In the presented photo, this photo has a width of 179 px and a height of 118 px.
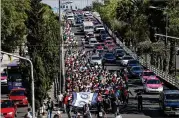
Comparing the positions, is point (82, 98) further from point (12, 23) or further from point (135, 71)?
point (135, 71)

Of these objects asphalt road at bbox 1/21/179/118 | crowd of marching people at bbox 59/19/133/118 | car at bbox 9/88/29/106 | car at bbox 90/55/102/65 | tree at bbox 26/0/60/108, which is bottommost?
asphalt road at bbox 1/21/179/118

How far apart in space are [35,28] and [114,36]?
237 feet

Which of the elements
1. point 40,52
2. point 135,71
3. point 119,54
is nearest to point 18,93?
point 40,52

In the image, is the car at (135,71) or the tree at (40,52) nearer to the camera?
the tree at (40,52)

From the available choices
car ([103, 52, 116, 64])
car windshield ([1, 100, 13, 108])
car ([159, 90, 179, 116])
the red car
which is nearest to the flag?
the red car

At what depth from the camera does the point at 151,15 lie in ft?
218

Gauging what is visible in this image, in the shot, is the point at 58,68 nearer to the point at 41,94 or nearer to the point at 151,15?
the point at 41,94

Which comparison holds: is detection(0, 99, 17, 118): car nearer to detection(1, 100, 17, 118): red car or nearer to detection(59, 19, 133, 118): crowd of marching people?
detection(1, 100, 17, 118): red car

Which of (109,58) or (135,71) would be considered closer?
(135,71)

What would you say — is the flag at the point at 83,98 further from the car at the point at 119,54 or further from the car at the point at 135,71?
the car at the point at 119,54

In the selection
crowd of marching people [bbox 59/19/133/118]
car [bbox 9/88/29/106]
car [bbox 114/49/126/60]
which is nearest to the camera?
crowd of marching people [bbox 59/19/133/118]

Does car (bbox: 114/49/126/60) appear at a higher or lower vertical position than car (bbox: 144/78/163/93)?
higher

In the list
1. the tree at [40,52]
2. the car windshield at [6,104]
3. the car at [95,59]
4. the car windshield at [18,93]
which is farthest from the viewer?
the car at [95,59]

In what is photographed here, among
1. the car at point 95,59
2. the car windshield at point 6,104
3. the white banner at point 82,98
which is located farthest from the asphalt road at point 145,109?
the car at point 95,59
